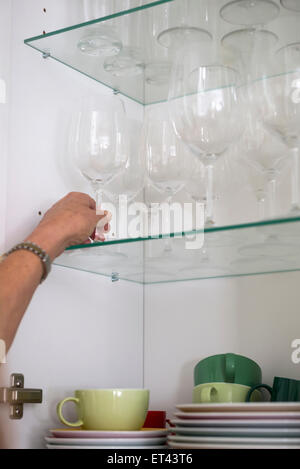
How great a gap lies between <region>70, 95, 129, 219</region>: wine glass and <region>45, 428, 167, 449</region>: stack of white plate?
0.36 m

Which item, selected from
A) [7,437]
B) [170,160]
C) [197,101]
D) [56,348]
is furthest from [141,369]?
[197,101]

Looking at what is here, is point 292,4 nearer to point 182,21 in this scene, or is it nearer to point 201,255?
point 182,21

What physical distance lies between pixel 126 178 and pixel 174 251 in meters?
0.17

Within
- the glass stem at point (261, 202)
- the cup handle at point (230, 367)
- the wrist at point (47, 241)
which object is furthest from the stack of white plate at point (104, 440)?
the glass stem at point (261, 202)

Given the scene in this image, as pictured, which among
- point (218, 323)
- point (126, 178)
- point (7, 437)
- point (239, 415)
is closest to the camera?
point (239, 415)

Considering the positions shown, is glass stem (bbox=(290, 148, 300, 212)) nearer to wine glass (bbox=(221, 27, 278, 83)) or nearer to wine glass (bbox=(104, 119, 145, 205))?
wine glass (bbox=(221, 27, 278, 83))

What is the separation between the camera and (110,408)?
1.06 m

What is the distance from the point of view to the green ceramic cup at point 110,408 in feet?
3.47

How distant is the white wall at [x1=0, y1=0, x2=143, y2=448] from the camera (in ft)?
3.72

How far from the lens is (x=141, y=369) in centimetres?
136

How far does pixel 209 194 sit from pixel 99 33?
14.4 inches

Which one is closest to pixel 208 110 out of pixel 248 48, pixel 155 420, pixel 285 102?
pixel 285 102

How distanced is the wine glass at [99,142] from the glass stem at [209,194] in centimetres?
16

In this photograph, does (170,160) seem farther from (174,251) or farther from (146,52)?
(146,52)
